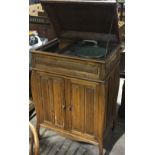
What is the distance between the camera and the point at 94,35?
5.83 feet

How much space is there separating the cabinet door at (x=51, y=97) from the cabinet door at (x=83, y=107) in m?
0.09

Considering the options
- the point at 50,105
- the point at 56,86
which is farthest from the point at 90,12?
the point at 50,105

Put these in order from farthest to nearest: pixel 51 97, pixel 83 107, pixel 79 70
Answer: pixel 51 97
pixel 83 107
pixel 79 70

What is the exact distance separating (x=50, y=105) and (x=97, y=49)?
1.86 ft

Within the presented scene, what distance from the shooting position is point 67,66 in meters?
1.52

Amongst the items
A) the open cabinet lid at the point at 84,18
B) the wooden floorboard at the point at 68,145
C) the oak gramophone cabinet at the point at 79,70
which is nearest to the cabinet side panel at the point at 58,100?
the oak gramophone cabinet at the point at 79,70

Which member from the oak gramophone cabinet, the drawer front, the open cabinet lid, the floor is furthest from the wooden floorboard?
the open cabinet lid

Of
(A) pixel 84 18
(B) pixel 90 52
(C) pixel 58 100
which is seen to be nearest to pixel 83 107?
(C) pixel 58 100

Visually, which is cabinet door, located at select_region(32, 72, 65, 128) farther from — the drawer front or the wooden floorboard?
the wooden floorboard

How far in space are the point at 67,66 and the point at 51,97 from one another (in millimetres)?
312

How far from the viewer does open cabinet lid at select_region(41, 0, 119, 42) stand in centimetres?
145

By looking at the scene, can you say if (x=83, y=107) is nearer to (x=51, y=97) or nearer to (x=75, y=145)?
(x=51, y=97)
